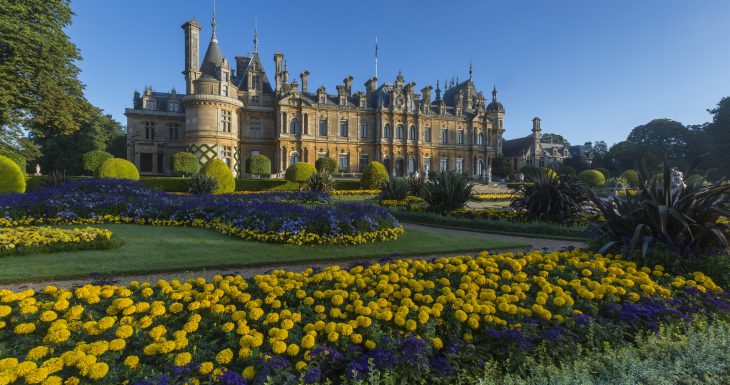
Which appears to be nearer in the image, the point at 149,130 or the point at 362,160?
the point at 149,130

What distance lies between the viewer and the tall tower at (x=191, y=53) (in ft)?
129

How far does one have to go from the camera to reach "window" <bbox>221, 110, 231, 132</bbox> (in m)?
38.3

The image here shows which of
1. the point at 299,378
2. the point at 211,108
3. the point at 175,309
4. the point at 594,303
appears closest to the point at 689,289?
the point at 594,303

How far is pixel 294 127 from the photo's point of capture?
44.2 meters

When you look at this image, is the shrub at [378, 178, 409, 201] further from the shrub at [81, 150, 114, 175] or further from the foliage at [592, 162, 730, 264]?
the shrub at [81, 150, 114, 175]

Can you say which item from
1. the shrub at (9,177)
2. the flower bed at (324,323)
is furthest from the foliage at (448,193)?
the shrub at (9,177)

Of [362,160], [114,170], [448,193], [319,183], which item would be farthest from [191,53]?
[448,193]

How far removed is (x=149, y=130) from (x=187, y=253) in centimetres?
4070

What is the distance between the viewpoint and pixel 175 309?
3.39 metres

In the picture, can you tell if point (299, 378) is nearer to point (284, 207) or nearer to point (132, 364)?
point (132, 364)

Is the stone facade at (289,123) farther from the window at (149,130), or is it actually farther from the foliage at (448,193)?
the foliage at (448,193)

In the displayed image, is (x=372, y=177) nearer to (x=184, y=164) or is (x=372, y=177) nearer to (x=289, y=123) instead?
(x=184, y=164)

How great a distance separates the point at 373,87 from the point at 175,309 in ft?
162

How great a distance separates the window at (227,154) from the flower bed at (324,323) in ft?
121
